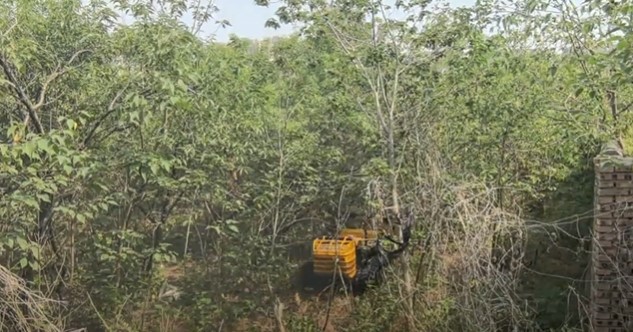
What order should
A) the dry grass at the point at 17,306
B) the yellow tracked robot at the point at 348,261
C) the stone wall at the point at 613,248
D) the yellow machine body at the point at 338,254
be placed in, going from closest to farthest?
1. the dry grass at the point at 17,306
2. the stone wall at the point at 613,248
3. the yellow tracked robot at the point at 348,261
4. the yellow machine body at the point at 338,254

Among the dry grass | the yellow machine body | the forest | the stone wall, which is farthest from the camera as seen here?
the yellow machine body

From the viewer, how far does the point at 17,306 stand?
11.5ft

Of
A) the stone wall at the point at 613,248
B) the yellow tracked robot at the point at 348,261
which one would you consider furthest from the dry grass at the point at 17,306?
the stone wall at the point at 613,248

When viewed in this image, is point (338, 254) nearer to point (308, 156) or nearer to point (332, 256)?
point (332, 256)

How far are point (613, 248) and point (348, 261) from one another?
2222 mm

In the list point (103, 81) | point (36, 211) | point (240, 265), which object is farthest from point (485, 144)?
point (36, 211)

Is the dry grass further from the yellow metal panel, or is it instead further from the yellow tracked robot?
the yellow metal panel

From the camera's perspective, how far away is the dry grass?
340 cm

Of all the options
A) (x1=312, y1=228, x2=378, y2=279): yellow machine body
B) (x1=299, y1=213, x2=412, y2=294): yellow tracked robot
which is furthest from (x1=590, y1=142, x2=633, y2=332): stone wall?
(x1=312, y1=228, x2=378, y2=279): yellow machine body

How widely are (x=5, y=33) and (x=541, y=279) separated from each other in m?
4.52

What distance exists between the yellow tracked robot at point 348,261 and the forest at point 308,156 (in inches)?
5.3

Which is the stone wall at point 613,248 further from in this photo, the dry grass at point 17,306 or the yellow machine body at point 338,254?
the dry grass at point 17,306

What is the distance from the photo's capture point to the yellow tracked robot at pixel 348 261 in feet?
18.3

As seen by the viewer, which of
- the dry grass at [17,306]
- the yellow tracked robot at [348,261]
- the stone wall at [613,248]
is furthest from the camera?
the yellow tracked robot at [348,261]
